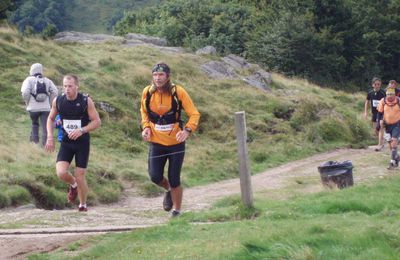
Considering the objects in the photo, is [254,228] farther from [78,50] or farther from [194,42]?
[194,42]

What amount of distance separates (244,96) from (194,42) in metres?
23.0

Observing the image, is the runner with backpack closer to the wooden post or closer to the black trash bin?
the black trash bin

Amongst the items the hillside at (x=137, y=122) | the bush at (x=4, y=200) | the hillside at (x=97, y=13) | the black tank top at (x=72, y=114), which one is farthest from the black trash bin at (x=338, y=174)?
the hillside at (x=97, y=13)

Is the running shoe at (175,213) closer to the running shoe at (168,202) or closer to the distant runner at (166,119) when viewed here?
the running shoe at (168,202)

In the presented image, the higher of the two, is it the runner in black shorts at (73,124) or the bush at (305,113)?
the runner in black shorts at (73,124)

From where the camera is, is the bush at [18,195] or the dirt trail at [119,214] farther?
the bush at [18,195]

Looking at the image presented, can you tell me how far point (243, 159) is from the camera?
9.69m

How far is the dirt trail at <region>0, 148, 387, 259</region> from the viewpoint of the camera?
8.68 m

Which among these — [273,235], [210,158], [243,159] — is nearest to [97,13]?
[210,158]

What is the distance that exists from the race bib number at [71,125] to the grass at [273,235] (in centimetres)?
192

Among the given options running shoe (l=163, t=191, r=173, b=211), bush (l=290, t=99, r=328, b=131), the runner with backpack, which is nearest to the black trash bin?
running shoe (l=163, t=191, r=173, b=211)

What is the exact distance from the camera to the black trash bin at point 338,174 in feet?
45.1

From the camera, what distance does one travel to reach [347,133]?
24.7m

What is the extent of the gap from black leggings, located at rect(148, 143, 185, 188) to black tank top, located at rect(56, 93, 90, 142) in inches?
48.8
